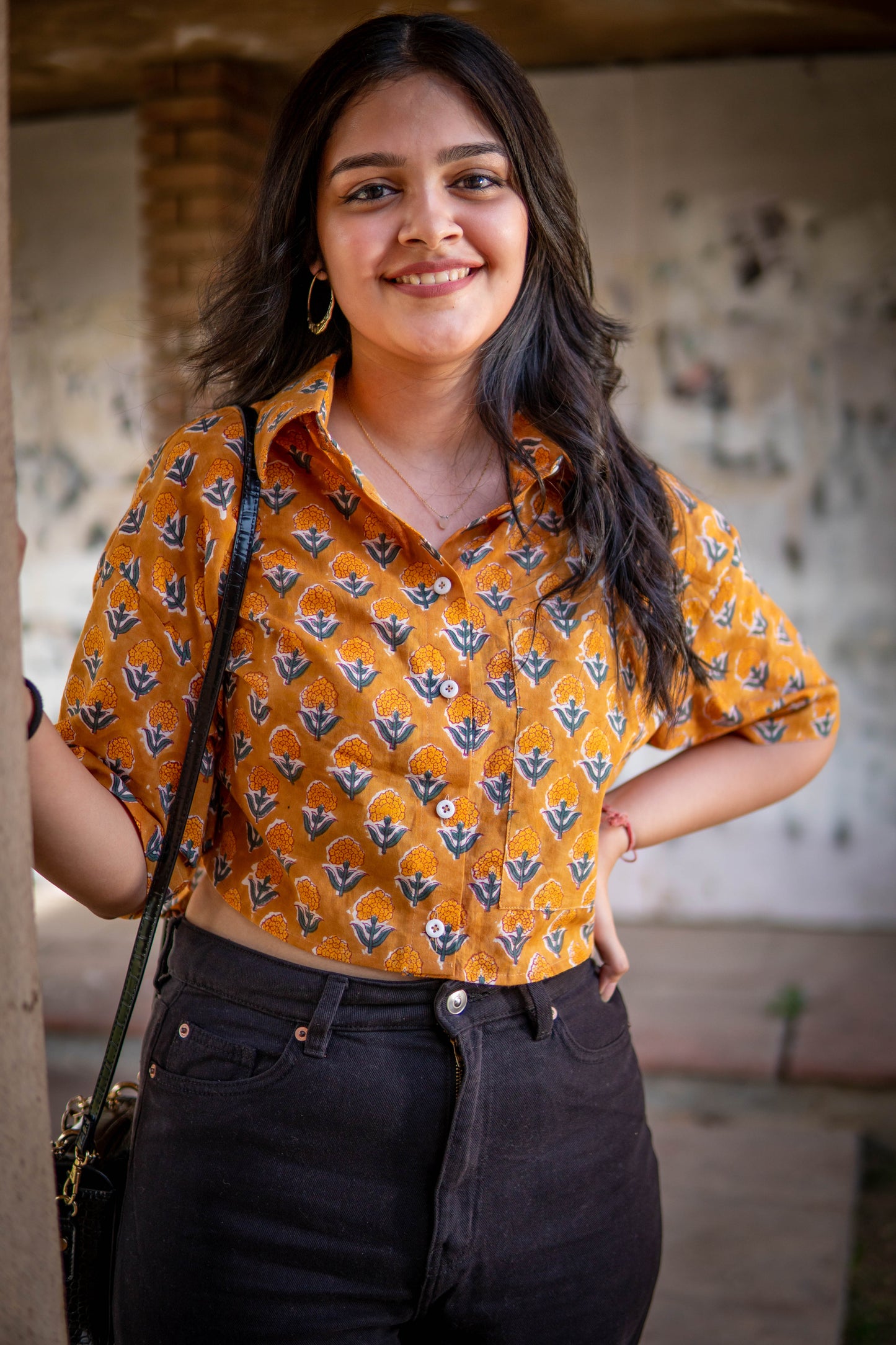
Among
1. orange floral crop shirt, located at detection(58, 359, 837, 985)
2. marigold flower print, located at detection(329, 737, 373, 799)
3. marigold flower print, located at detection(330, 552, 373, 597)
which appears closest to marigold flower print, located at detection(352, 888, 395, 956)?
orange floral crop shirt, located at detection(58, 359, 837, 985)

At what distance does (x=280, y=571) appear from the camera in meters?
1.39

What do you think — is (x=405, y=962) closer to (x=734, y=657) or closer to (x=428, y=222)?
(x=734, y=657)

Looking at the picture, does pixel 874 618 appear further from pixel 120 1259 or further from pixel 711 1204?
pixel 120 1259

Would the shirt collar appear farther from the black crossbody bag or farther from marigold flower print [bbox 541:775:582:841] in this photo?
marigold flower print [bbox 541:775:582:841]

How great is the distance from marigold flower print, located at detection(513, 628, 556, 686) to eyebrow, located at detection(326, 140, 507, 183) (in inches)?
20.4

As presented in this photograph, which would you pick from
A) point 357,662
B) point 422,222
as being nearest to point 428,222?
point 422,222

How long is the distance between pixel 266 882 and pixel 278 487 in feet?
1.39

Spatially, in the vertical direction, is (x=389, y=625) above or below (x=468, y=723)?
above

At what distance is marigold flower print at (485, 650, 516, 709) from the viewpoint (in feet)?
4.61

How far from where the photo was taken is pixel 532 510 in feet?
4.97

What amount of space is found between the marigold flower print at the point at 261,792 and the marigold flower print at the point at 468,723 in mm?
193

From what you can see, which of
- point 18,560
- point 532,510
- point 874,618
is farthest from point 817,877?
point 18,560

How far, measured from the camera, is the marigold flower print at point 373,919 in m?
1.35

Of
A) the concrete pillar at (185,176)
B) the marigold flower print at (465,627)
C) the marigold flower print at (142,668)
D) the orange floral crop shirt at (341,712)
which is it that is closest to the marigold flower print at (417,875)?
the orange floral crop shirt at (341,712)
